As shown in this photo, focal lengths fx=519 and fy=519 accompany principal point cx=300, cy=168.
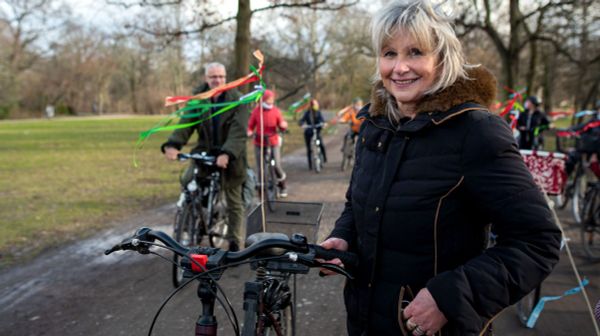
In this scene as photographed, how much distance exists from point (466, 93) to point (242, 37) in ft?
39.1

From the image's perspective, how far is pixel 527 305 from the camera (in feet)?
14.4

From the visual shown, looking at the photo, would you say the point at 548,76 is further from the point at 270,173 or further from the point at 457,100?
the point at 457,100

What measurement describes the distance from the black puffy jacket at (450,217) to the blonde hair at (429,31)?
49 millimetres

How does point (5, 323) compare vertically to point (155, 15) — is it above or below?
below

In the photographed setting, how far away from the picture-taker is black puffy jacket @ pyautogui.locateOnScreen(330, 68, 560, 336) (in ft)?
4.99

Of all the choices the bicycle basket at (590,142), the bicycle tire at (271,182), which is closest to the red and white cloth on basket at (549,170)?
the bicycle basket at (590,142)

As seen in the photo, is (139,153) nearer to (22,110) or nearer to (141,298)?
(141,298)

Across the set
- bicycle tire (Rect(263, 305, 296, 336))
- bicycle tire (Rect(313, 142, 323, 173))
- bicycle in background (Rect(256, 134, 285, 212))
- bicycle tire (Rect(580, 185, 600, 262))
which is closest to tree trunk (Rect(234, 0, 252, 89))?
bicycle tire (Rect(313, 142, 323, 173))

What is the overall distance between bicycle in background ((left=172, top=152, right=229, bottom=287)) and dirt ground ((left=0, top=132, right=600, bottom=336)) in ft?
1.48

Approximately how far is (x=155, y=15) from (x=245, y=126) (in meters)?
9.79

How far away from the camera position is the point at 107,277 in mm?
5254

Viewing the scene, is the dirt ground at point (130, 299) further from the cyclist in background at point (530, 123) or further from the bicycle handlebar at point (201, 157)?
the cyclist in background at point (530, 123)

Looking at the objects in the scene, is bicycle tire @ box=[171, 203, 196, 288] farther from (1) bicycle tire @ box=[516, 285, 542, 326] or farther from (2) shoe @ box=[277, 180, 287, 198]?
(2) shoe @ box=[277, 180, 287, 198]

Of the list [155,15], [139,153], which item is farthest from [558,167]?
[139,153]
